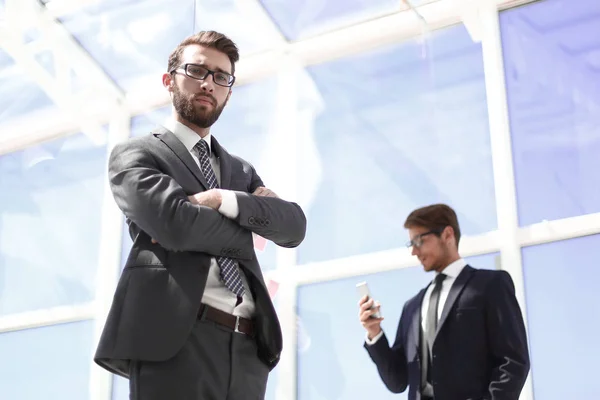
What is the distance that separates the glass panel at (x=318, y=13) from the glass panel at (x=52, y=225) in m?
1.60

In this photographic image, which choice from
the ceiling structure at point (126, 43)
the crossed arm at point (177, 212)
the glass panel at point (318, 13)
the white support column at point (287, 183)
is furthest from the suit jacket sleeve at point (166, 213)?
the glass panel at point (318, 13)

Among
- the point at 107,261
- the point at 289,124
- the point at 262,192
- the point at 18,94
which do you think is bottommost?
the point at 262,192

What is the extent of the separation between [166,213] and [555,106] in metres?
3.00

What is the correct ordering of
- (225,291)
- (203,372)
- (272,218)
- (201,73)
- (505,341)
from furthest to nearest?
(505,341) → (201,73) → (272,218) → (225,291) → (203,372)

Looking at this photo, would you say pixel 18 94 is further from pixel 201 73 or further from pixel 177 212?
pixel 177 212

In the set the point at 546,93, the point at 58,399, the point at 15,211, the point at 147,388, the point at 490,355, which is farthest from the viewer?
the point at 15,211

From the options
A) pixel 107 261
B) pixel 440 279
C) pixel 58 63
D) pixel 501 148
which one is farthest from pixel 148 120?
pixel 440 279

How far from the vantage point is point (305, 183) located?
5082 mm

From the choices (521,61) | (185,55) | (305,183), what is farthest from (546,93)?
(185,55)

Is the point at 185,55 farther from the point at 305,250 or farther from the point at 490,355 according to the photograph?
the point at 305,250

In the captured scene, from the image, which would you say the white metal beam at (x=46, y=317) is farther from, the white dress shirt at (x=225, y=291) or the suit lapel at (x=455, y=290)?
the white dress shirt at (x=225, y=291)

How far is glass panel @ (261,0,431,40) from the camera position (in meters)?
5.09

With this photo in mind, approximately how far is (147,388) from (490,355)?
1.70 m

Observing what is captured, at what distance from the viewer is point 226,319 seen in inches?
72.9
